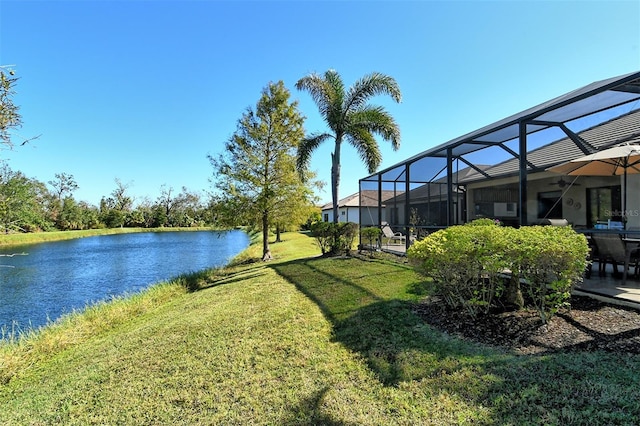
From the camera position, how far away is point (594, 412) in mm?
2186

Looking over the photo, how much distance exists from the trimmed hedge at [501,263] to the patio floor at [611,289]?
0.80 meters

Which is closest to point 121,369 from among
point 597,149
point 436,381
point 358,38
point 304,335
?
point 304,335

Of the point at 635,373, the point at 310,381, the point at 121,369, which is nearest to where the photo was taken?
the point at 635,373

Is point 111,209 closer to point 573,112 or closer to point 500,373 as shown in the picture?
point 573,112

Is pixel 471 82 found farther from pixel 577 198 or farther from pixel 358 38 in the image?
pixel 577 198

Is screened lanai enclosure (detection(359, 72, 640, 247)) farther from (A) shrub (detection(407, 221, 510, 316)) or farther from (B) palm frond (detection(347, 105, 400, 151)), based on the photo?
(A) shrub (detection(407, 221, 510, 316))

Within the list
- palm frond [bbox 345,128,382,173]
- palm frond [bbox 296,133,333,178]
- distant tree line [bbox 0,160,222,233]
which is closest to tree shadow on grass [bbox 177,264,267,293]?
palm frond [bbox 296,133,333,178]

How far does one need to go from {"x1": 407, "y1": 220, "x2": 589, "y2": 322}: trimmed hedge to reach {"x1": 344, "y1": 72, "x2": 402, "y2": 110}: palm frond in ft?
31.4

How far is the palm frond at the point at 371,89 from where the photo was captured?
1259 cm

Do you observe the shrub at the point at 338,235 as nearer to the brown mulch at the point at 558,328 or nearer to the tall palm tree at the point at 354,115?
the tall palm tree at the point at 354,115

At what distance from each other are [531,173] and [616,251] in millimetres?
6458

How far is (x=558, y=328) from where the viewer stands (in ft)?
11.6

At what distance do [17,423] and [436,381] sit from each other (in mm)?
4313

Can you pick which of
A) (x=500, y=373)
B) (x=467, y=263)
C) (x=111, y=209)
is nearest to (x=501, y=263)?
(x=467, y=263)
